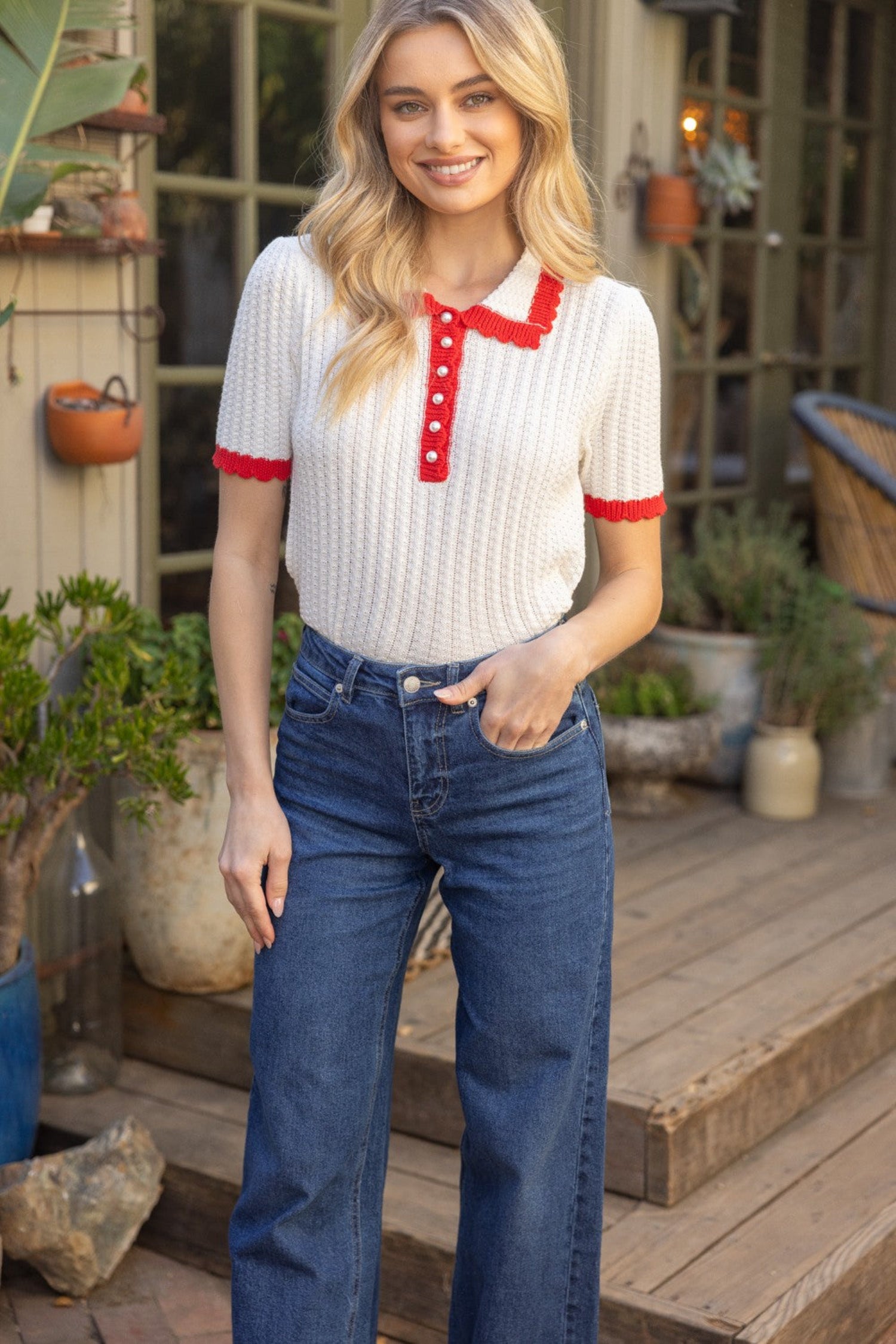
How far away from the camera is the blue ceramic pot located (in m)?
2.67

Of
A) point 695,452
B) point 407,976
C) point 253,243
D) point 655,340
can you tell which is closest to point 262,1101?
point 655,340

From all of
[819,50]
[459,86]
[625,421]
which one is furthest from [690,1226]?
[819,50]

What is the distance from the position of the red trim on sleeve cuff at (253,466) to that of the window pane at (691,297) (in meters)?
3.17

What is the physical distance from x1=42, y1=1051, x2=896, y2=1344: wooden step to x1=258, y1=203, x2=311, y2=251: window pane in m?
1.82

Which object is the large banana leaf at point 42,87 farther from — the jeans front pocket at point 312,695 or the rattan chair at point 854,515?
the rattan chair at point 854,515

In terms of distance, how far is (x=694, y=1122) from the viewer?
8.70ft

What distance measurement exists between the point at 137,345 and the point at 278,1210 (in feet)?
6.43

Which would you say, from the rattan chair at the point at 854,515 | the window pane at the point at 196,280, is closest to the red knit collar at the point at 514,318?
the window pane at the point at 196,280

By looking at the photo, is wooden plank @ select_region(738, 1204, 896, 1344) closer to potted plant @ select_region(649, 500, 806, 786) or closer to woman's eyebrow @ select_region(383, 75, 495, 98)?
woman's eyebrow @ select_region(383, 75, 495, 98)

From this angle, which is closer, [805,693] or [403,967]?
[403,967]

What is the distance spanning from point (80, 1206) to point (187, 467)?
1.56 m

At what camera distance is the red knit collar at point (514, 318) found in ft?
5.74

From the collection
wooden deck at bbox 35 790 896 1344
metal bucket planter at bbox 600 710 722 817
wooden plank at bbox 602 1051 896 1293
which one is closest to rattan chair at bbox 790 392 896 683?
metal bucket planter at bbox 600 710 722 817

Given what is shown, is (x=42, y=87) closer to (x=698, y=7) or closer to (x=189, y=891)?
(x=189, y=891)
